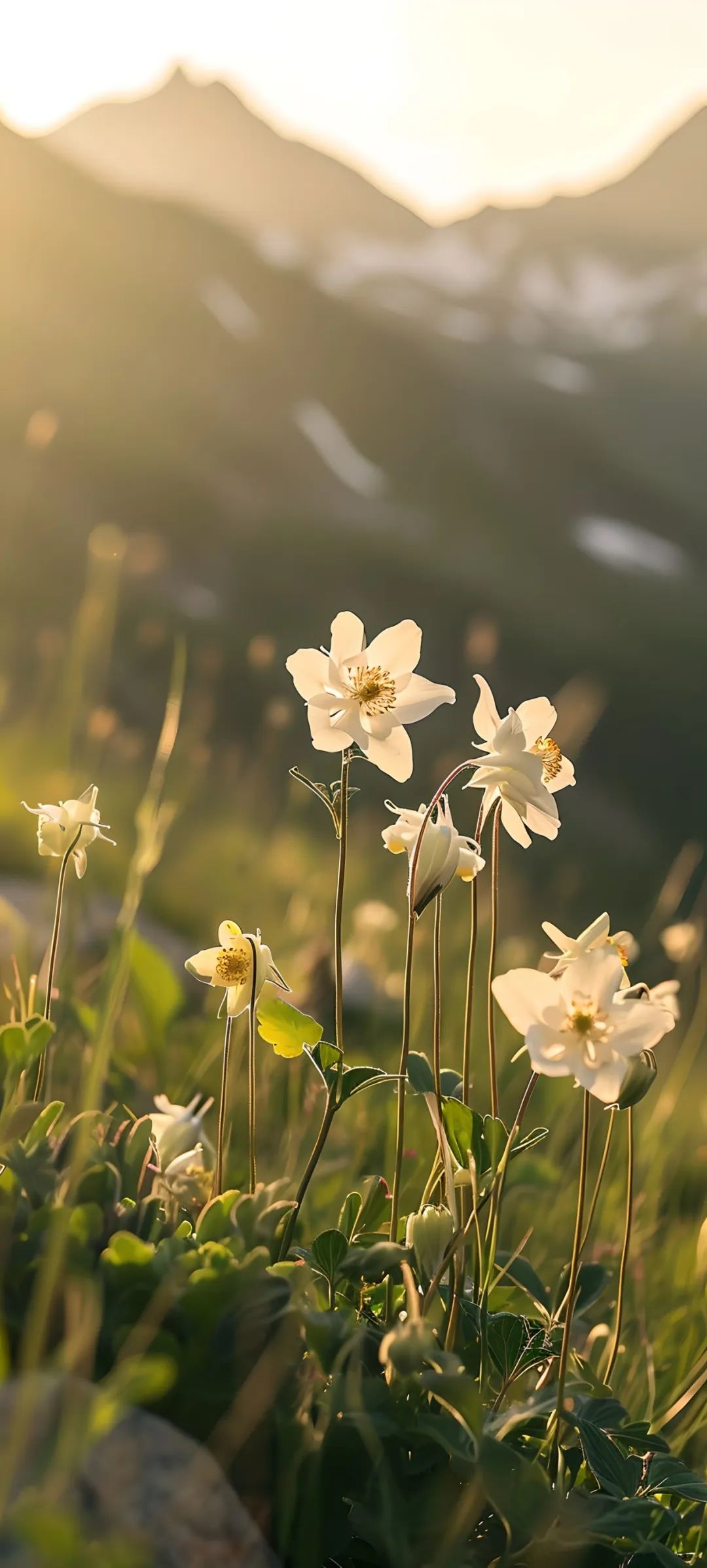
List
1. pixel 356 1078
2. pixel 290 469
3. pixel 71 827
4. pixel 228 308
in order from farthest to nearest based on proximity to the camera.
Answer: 1. pixel 228 308
2. pixel 290 469
3. pixel 71 827
4. pixel 356 1078

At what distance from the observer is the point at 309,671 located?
1.39 meters

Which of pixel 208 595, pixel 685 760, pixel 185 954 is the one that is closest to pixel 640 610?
pixel 685 760

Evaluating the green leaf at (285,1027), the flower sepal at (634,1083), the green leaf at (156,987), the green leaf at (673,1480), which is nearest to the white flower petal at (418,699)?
the green leaf at (285,1027)

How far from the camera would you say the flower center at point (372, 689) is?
4.56 ft

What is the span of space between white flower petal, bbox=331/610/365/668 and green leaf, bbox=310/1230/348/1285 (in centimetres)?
62

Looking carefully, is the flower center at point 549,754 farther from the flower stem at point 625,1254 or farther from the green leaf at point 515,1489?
the green leaf at point 515,1489

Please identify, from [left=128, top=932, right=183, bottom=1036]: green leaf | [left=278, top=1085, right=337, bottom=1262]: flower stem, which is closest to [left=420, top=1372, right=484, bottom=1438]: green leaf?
[left=278, top=1085, right=337, bottom=1262]: flower stem

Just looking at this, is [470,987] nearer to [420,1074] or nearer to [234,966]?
[420,1074]

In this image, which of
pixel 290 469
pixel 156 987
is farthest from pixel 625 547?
pixel 156 987

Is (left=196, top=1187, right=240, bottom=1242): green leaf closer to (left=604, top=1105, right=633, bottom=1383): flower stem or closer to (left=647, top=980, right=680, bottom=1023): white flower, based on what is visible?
(left=604, top=1105, right=633, bottom=1383): flower stem

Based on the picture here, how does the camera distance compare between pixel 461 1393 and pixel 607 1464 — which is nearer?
pixel 461 1393

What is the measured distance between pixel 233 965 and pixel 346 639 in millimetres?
400

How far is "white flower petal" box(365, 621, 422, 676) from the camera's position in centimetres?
141

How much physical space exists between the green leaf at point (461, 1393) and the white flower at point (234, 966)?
1.63 feet
